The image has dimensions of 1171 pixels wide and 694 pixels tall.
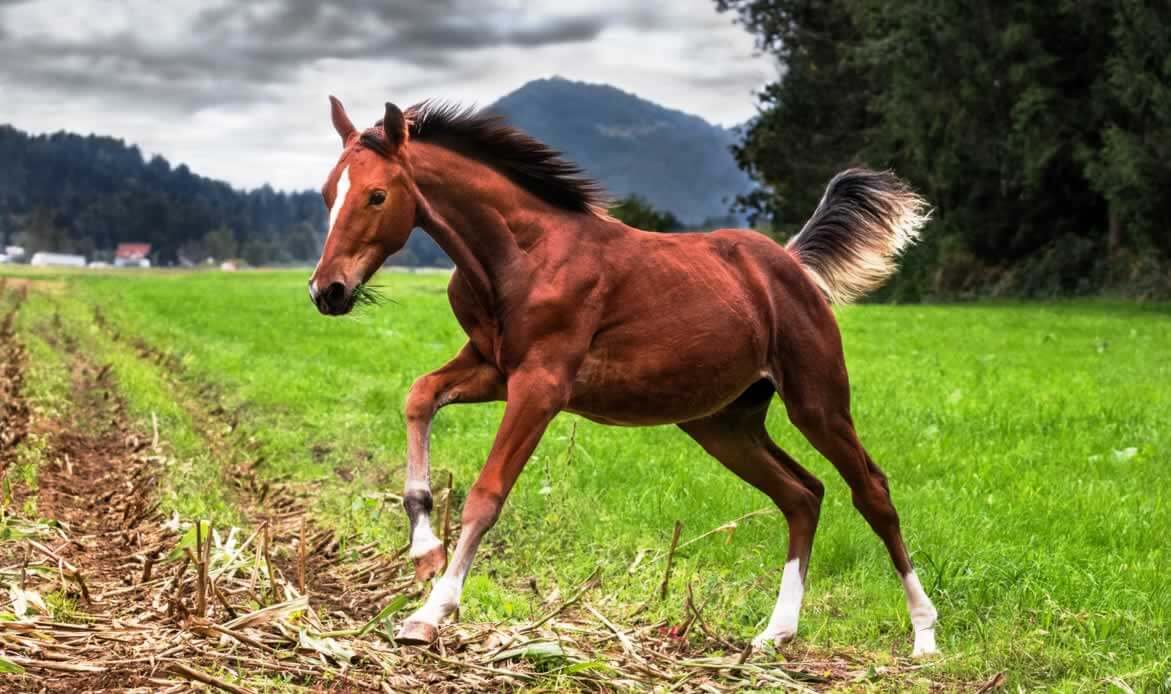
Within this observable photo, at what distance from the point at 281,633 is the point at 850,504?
4929mm

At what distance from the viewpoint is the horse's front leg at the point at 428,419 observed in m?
4.74

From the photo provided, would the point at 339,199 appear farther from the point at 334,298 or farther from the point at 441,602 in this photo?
the point at 441,602

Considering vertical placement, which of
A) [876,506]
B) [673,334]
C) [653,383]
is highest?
[673,334]

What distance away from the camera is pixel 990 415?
12906mm

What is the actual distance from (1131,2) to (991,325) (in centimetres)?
1080

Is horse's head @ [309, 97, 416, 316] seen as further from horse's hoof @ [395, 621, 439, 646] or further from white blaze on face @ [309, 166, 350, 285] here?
horse's hoof @ [395, 621, 439, 646]

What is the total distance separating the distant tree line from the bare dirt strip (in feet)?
91.9

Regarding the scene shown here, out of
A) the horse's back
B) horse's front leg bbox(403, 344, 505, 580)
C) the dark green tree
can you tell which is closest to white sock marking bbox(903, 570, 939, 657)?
the horse's back

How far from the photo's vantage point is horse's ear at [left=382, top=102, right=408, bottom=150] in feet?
15.5

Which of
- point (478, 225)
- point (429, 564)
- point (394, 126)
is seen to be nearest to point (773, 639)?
point (429, 564)

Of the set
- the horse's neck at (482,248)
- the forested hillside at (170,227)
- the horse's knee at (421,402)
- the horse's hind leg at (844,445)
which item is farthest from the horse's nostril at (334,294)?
the forested hillside at (170,227)

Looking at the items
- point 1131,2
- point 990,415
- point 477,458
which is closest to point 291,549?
point 477,458

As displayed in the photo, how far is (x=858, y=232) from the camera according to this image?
6895 millimetres

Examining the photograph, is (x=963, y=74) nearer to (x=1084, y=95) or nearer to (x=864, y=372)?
(x=1084, y=95)
